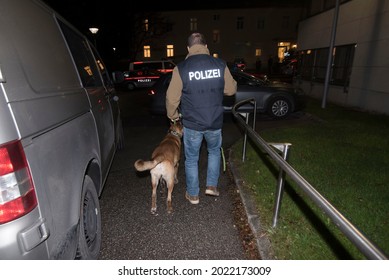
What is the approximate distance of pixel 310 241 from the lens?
283 centimetres

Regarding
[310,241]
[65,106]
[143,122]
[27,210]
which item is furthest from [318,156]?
[143,122]

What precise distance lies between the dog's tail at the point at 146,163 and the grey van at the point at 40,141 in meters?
0.51

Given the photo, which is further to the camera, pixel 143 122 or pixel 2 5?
pixel 143 122

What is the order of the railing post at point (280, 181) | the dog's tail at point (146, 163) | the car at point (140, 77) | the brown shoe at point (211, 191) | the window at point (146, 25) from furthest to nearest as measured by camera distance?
the window at point (146, 25), the car at point (140, 77), the brown shoe at point (211, 191), the dog's tail at point (146, 163), the railing post at point (280, 181)

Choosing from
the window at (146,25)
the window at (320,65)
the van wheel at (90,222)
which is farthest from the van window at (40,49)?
the window at (146,25)

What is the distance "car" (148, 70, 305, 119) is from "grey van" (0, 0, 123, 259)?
20.8 ft

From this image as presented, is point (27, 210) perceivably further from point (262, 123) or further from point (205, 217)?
point (262, 123)

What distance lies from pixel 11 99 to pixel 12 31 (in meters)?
0.53

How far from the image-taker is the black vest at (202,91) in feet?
10.1

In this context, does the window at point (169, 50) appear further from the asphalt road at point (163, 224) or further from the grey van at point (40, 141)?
Answer: the grey van at point (40, 141)

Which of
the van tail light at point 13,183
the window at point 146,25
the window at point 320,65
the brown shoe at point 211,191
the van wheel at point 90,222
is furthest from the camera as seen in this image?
→ the window at point 146,25

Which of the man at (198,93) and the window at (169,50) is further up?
the window at (169,50)

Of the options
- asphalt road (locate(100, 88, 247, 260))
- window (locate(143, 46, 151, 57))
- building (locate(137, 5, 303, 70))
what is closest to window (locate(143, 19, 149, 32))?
building (locate(137, 5, 303, 70))

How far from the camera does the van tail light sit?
1379 millimetres
